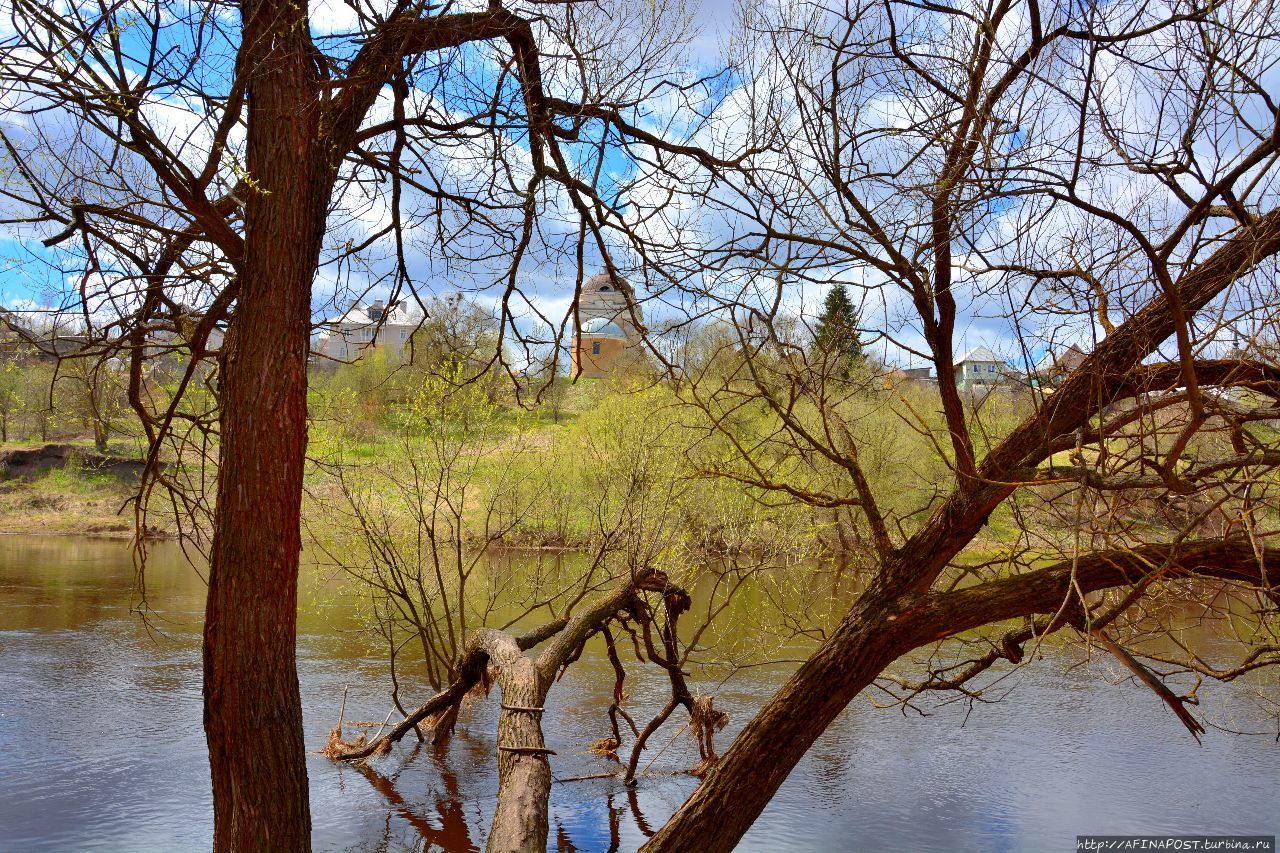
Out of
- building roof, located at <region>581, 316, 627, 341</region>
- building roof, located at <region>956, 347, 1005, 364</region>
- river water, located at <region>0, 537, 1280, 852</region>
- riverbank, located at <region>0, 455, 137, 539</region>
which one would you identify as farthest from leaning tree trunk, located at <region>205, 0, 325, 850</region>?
riverbank, located at <region>0, 455, 137, 539</region>

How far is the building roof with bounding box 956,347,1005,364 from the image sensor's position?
478 cm

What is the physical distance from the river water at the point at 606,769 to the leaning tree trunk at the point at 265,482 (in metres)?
3.70

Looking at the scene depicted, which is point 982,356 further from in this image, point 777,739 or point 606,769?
point 606,769

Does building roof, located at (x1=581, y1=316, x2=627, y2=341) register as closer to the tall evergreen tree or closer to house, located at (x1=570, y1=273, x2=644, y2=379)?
house, located at (x1=570, y1=273, x2=644, y2=379)

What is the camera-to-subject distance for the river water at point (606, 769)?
7.66 meters

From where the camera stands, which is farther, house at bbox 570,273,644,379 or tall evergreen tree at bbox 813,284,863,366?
house at bbox 570,273,644,379

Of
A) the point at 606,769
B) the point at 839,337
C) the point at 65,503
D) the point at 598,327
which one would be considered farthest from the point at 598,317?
the point at 65,503

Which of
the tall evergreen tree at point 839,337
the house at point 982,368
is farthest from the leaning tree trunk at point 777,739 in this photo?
the tall evergreen tree at point 839,337

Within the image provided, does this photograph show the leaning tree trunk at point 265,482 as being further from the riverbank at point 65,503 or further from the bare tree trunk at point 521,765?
the riverbank at point 65,503

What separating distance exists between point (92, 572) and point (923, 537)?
17.7m

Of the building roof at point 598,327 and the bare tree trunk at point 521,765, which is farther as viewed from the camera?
the building roof at point 598,327

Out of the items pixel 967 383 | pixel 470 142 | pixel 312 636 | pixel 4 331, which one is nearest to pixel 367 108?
pixel 470 142

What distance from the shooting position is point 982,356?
4.92 metres

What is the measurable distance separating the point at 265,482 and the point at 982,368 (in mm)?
3282
